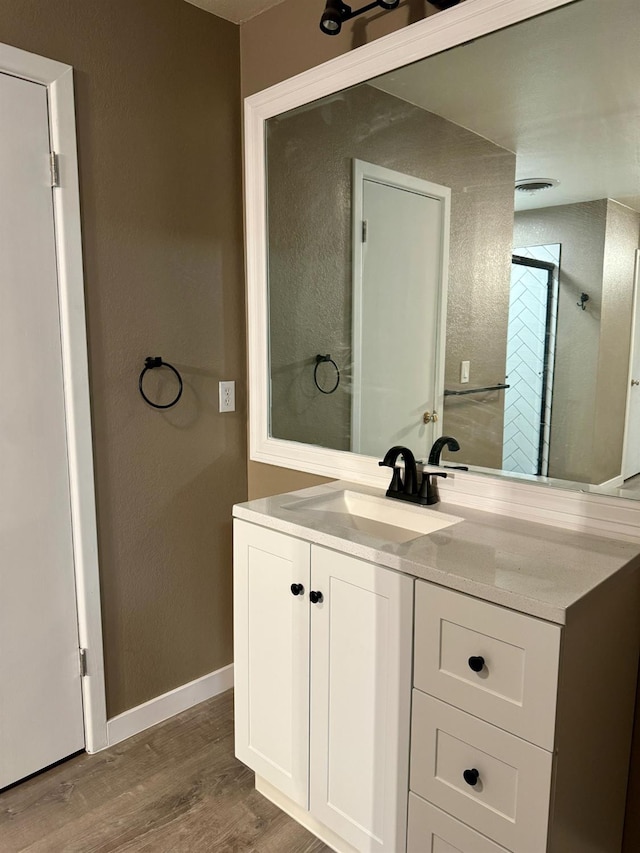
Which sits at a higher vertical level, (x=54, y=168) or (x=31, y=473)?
(x=54, y=168)

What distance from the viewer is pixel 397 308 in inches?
85.6

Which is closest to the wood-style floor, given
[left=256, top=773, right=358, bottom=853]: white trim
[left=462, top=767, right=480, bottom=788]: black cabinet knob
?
[left=256, top=773, right=358, bottom=853]: white trim

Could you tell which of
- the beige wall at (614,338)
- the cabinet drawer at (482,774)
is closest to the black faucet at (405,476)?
the beige wall at (614,338)

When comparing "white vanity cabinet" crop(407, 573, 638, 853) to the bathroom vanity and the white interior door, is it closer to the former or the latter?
the bathroom vanity

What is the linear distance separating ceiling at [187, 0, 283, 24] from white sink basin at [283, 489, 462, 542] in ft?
5.52

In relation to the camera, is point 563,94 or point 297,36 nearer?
point 563,94

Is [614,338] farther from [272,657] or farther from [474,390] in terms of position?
[272,657]

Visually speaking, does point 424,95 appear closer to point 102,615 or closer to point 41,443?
point 41,443

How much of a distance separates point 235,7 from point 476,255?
126 cm

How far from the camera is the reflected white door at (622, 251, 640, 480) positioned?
1.54 metres

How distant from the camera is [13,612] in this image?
1.95m

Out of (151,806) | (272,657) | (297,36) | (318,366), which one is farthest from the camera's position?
(318,366)

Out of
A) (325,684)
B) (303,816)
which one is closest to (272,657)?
(325,684)

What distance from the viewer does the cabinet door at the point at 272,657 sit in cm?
174
